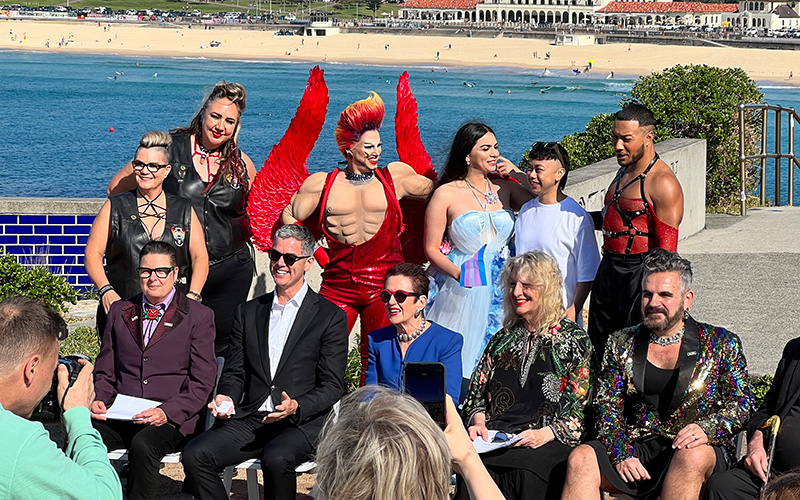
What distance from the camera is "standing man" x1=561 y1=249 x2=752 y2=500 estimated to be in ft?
14.5

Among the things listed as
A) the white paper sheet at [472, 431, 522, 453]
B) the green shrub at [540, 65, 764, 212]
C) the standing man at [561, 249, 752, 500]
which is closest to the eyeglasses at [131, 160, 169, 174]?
the white paper sheet at [472, 431, 522, 453]

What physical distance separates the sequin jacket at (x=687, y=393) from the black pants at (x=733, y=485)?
188 mm

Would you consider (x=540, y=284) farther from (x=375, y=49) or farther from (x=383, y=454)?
(x=375, y=49)

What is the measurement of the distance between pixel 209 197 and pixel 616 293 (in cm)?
241

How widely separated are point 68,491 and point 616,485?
2.40 m

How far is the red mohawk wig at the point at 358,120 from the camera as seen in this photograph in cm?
558

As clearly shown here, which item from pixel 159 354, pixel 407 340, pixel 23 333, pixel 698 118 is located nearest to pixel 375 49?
pixel 698 118

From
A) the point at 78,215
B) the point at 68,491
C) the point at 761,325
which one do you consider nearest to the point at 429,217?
the point at 68,491

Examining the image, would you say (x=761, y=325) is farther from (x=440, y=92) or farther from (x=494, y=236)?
(x=440, y=92)

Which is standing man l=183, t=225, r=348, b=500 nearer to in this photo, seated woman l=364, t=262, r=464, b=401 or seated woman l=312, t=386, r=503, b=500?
seated woman l=364, t=262, r=464, b=401

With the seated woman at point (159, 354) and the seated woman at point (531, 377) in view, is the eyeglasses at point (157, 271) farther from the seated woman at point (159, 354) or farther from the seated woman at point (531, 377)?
the seated woman at point (531, 377)

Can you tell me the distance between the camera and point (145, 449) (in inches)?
188

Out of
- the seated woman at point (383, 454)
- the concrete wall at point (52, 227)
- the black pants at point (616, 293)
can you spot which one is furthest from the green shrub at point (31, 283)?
the seated woman at point (383, 454)

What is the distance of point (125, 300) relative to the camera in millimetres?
5297
